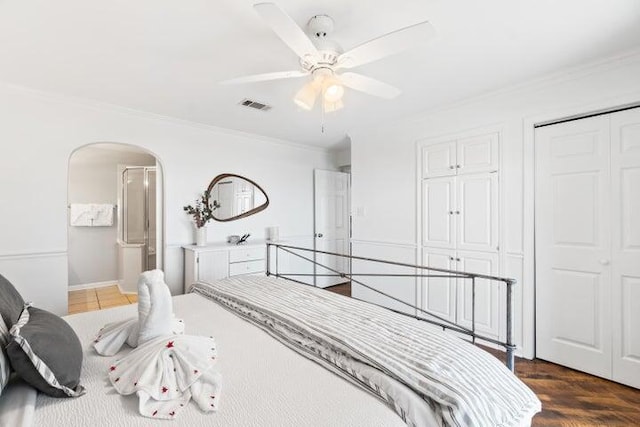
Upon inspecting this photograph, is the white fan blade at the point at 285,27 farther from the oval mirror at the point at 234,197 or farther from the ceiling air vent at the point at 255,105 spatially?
the oval mirror at the point at 234,197

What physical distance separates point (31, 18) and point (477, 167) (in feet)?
11.1

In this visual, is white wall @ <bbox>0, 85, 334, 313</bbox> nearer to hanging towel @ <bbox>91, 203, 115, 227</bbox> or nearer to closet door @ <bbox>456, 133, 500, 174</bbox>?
hanging towel @ <bbox>91, 203, 115, 227</bbox>

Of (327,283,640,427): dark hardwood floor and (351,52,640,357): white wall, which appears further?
(351,52,640,357): white wall

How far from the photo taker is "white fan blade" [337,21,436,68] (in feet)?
4.42

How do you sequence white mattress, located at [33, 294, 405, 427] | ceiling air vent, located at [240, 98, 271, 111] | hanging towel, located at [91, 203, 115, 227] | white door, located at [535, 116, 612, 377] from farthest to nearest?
hanging towel, located at [91, 203, 115, 227] → ceiling air vent, located at [240, 98, 271, 111] → white door, located at [535, 116, 612, 377] → white mattress, located at [33, 294, 405, 427]

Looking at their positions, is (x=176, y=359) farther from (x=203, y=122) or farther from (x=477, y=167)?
(x=203, y=122)

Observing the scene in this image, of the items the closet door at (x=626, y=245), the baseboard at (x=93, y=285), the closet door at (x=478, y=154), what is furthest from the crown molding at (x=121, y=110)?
the closet door at (x=626, y=245)

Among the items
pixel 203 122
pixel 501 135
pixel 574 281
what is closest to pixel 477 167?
pixel 501 135

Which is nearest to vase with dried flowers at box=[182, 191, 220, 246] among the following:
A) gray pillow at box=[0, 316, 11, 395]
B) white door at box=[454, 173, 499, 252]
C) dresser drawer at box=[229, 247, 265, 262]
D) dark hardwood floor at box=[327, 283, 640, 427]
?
dresser drawer at box=[229, 247, 265, 262]

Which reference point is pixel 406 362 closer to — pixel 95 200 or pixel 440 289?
pixel 440 289

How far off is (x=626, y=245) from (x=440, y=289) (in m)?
1.46

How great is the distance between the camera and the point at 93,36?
6.06ft

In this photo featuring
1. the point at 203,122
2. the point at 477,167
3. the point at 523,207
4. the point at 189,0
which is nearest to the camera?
the point at 189,0

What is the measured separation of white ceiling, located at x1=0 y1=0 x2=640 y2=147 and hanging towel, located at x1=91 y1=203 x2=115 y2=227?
2678 mm
